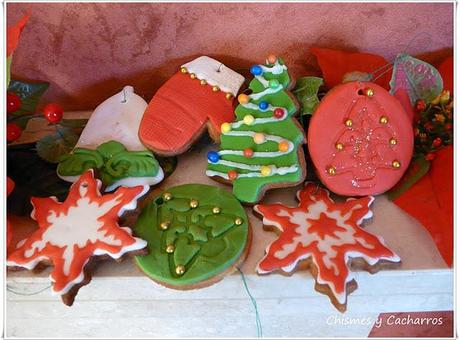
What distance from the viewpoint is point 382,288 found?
2.94 feet

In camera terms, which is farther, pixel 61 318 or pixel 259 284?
pixel 61 318

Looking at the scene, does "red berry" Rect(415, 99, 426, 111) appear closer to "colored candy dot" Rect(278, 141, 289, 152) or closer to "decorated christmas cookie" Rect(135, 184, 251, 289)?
"colored candy dot" Rect(278, 141, 289, 152)

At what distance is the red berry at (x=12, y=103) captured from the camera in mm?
913

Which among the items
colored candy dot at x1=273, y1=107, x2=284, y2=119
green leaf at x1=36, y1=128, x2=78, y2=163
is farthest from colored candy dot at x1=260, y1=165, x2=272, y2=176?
green leaf at x1=36, y1=128, x2=78, y2=163

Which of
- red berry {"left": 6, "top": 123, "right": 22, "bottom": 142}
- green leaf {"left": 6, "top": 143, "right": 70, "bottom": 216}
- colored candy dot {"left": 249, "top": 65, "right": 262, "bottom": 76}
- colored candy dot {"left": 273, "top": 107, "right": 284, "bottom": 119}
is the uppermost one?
colored candy dot {"left": 249, "top": 65, "right": 262, "bottom": 76}

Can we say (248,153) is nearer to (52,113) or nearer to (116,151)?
(116,151)

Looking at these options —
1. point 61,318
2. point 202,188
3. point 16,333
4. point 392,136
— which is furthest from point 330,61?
point 16,333

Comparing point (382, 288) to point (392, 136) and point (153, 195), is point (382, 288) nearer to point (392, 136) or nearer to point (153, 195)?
point (392, 136)

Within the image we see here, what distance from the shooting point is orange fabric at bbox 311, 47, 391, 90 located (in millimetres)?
988

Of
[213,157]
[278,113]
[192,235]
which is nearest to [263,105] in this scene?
[278,113]

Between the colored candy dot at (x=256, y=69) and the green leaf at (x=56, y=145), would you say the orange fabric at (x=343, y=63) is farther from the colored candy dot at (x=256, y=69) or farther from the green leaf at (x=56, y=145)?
the green leaf at (x=56, y=145)

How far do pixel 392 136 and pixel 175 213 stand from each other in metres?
0.46

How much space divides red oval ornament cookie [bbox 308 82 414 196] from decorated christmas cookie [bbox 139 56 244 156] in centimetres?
20

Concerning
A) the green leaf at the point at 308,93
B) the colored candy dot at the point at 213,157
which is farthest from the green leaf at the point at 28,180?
the green leaf at the point at 308,93
